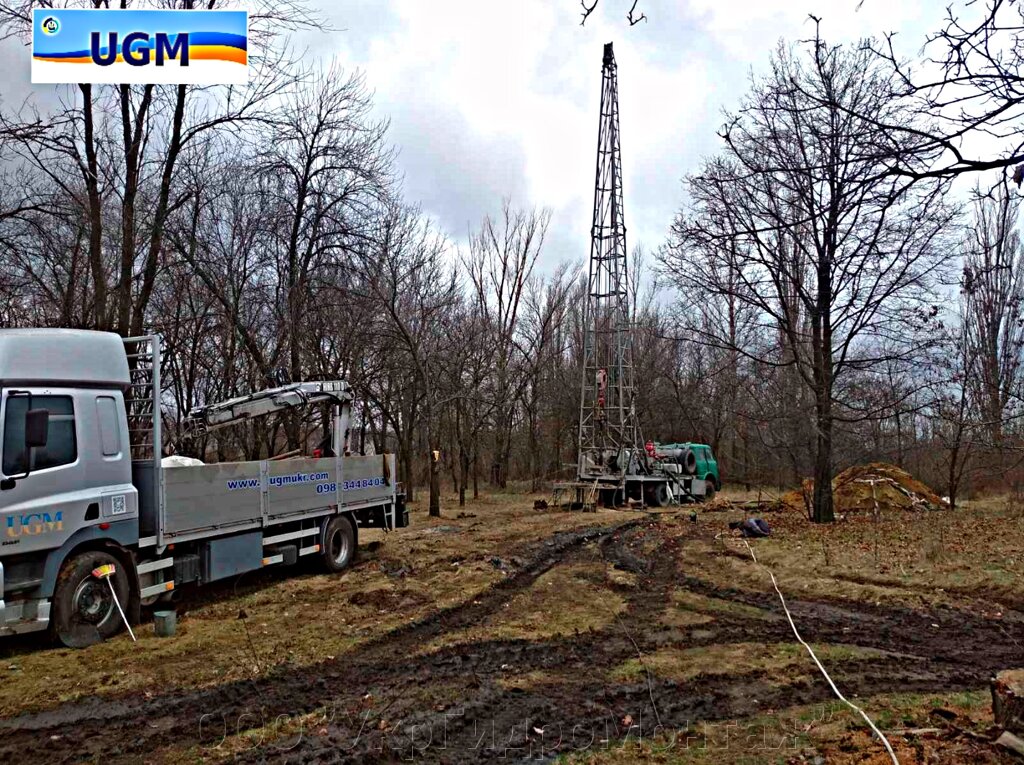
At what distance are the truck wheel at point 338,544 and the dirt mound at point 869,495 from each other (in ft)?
47.7

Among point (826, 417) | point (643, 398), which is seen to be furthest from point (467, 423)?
point (826, 417)

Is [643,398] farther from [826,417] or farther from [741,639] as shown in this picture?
[741,639]

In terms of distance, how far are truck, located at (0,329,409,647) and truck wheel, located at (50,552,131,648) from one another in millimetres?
11

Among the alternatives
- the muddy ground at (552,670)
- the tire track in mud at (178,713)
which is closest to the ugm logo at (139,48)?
the muddy ground at (552,670)

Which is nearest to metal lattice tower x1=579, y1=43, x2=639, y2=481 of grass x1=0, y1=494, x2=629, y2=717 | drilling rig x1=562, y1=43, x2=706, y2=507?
drilling rig x1=562, y1=43, x2=706, y2=507

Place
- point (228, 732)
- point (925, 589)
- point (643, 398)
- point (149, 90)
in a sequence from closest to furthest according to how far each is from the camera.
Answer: point (228, 732) < point (925, 589) < point (149, 90) < point (643, 398)

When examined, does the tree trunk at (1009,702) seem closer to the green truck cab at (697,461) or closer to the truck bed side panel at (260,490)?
the truck bed side panel at (260,490)

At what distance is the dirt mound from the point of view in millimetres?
22438

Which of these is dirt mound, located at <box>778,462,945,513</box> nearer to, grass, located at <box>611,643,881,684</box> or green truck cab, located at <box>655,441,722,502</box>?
green truck cab, located at <box>655,441,722,502</box>

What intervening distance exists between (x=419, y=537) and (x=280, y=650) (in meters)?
8.52

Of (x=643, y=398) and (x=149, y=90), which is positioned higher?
(x=149, y=90)

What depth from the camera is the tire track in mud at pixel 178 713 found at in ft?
16.8

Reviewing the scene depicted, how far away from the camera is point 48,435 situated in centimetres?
734

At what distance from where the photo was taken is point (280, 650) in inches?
293
